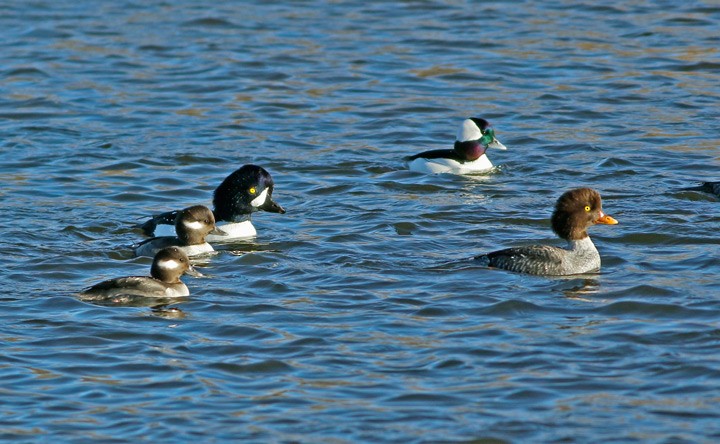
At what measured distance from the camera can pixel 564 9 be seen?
24688mm

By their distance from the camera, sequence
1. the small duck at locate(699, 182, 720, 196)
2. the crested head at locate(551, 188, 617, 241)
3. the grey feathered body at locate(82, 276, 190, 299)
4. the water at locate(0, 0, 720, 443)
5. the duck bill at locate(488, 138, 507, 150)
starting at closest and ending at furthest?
the water at locate(0, 0, 720, 443) → the grey feathered body at locate(82, 276, 190, 299) → the crested head at locate(551, 188, 617, 241) → the small duck at locate(699, 182, 720, 196) → the duck bill at locate(488, 138, 507, 150)

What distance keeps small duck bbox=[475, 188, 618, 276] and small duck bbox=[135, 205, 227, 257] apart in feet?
8.77

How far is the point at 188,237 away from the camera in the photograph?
13.4 metres

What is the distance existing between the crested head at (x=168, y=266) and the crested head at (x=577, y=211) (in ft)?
11.1

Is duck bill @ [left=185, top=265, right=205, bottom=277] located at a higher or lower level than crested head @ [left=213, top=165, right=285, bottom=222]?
lower

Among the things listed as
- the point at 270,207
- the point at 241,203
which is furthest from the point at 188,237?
the point at 270,207

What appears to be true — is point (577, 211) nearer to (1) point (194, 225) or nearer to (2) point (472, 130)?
(1) point (194, 225)

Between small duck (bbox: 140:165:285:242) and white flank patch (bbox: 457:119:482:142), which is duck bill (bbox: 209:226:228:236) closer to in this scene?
small duck (bbox: 140:165:285:242)

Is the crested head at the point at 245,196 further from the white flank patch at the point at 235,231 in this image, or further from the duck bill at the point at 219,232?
the duck bill at the point at 219,232

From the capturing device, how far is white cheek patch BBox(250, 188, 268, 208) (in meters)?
14.4

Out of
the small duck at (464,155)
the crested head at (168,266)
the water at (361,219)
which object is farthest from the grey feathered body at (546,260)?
the small duck at (464,155)

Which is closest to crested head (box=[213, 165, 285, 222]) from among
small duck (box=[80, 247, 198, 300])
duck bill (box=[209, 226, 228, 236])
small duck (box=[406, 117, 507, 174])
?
duck bill (box=[209, 226, 228, 236])

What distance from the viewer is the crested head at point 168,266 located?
11.7 m

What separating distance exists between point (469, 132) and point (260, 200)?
3638 mm
